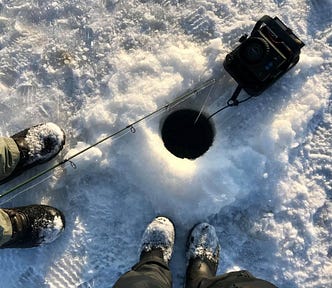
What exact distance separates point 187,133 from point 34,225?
1.09 m

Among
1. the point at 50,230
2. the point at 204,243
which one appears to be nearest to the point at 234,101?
the point at 204,243

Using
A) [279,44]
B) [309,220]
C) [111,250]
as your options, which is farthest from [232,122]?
[111,250]

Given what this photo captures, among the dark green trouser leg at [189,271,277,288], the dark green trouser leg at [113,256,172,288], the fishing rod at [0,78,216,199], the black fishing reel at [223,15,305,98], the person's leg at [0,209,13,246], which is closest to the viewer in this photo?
the dark green trouser leg at [189,271,277,288]

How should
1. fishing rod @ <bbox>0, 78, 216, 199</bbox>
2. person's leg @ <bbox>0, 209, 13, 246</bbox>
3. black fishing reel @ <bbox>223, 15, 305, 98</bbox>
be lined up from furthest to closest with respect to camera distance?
fishing rod @ <bbox>0, 78, 216, 199</bbox> < black fishing reel @ <bbox>223, 15, 305, 98</bbox> < person's leg @ <bbox>0, 209, 13, 246</bbox>

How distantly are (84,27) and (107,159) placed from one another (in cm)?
91

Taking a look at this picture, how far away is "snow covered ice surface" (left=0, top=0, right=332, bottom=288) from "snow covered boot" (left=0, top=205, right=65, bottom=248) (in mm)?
92

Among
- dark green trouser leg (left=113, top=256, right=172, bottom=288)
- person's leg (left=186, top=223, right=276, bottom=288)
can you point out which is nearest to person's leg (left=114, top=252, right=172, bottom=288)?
dark green trouser leg (left=113, top=256, right=172, bottom=288)

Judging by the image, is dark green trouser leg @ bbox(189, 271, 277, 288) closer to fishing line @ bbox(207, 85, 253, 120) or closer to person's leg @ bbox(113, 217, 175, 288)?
person's leg @ bbox(113, 217, 175, 288)

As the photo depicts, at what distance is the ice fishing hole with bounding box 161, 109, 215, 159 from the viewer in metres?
2.62

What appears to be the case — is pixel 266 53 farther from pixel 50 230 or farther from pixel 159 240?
pixel 50 230

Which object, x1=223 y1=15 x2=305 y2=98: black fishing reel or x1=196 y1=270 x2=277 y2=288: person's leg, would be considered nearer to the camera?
x1=196 y1=270 x2=277 y2=288: person's leg

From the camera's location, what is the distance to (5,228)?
2.20 meters

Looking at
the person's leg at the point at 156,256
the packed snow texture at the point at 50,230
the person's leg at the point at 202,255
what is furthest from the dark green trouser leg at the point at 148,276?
the packed snow texture at the point at 50,230

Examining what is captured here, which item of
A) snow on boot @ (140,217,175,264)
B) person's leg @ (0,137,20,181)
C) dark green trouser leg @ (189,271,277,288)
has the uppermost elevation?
person's leg @ (0,137,20,181)
